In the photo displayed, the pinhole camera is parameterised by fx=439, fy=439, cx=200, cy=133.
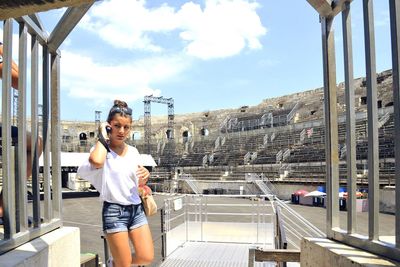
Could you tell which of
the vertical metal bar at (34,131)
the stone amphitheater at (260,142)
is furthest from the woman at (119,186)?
the stone amphitheater at (260,142)

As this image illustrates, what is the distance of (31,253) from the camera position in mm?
2357

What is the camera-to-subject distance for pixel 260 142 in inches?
1599

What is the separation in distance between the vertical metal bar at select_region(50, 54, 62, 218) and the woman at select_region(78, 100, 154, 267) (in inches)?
22.7

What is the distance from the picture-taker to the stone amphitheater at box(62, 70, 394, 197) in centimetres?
2784

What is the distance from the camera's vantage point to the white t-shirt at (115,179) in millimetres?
2852

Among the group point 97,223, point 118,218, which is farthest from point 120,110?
point 97,223

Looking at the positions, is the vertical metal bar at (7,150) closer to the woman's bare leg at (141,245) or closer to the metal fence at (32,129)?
the metal fence at (32,129)

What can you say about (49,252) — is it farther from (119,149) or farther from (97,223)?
(97,223)

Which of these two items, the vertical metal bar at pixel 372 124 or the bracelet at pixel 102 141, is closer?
the vertical metal bar at pixel 372 124

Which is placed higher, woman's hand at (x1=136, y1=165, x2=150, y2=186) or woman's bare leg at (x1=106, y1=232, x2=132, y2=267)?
woman's hand at (x1=136, y1=165, x2=150, y2=186)

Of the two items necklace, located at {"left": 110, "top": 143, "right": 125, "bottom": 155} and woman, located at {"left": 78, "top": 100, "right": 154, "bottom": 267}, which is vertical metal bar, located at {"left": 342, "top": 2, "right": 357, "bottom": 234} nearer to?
woman, located at {"left": 78, "top": 100, "right": 154, "bottom": 267}

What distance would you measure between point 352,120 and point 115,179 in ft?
5.15

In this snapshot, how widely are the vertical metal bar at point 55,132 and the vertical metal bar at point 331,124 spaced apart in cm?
204

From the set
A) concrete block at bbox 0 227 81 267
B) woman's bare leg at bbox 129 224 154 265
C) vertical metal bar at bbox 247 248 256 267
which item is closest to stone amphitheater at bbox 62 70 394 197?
vertical metal bar at bbox 247 248 256 267
